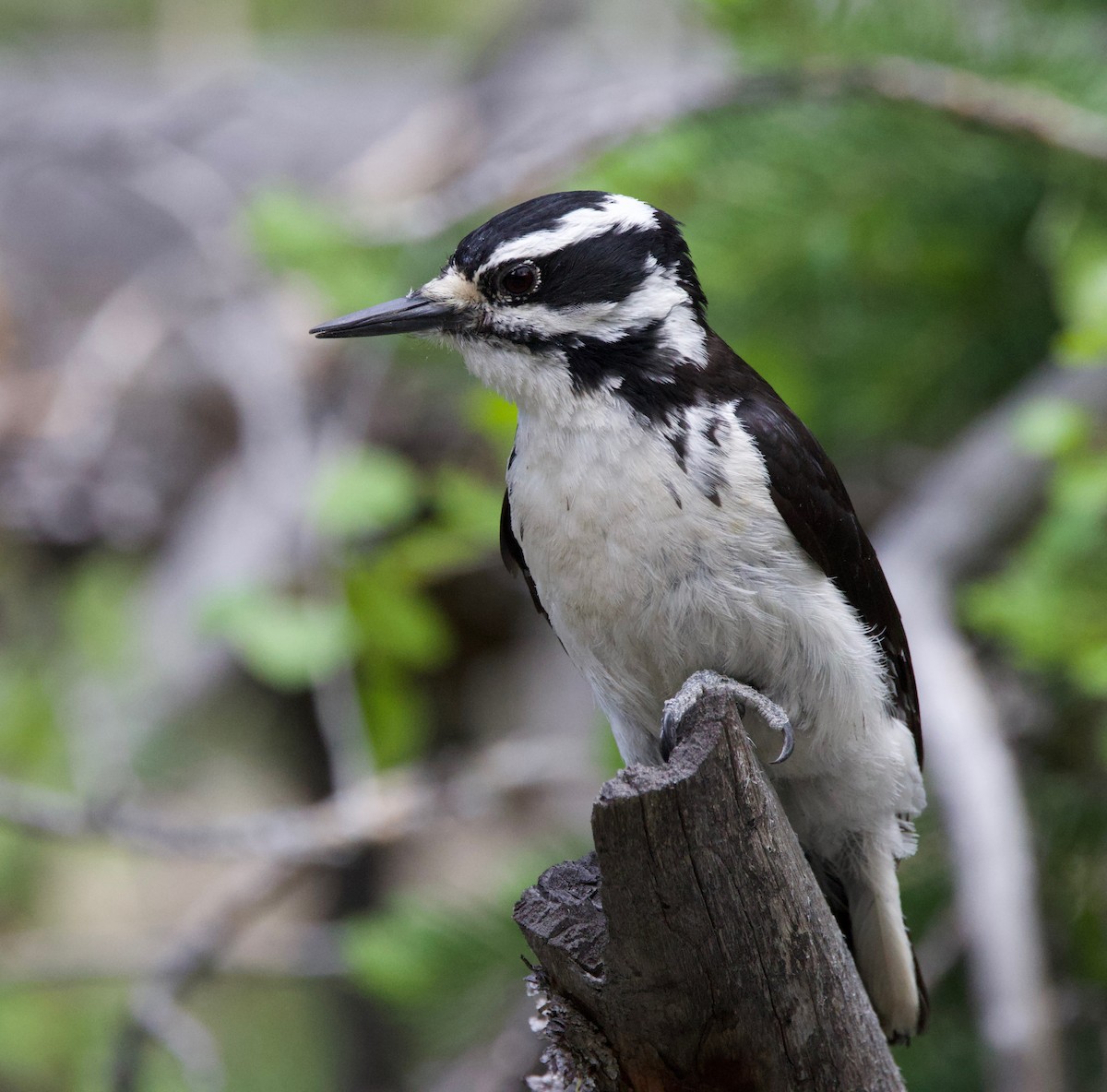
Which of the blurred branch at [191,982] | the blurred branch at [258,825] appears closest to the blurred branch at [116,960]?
the blurred branch at [191,982]

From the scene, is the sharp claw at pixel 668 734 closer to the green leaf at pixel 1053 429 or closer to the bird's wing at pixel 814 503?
the bird's wing at pixel 814 503

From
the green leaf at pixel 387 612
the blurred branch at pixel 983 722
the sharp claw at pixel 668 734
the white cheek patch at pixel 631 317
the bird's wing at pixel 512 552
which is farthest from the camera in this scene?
the green leaf at pixel 387 612

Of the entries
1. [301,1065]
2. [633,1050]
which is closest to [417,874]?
[301,1065]

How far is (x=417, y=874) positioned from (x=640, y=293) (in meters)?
5.29

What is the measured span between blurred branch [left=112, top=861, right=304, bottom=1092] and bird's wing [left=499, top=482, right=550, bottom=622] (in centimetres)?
175

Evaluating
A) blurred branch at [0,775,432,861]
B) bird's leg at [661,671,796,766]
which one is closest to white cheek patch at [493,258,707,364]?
bird's leg at [661,671,796,766]

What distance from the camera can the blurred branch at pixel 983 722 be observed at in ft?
10.6

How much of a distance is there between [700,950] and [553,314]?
1163 mm

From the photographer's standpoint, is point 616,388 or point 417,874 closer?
point 616,388

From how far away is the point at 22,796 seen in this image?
398cm

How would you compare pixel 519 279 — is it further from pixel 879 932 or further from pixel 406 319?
pixel 879 932

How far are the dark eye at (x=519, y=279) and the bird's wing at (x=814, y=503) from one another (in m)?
0.38

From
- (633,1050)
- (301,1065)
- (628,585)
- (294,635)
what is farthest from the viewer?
(301,1065)

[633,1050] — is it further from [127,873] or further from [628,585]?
[127,873]
